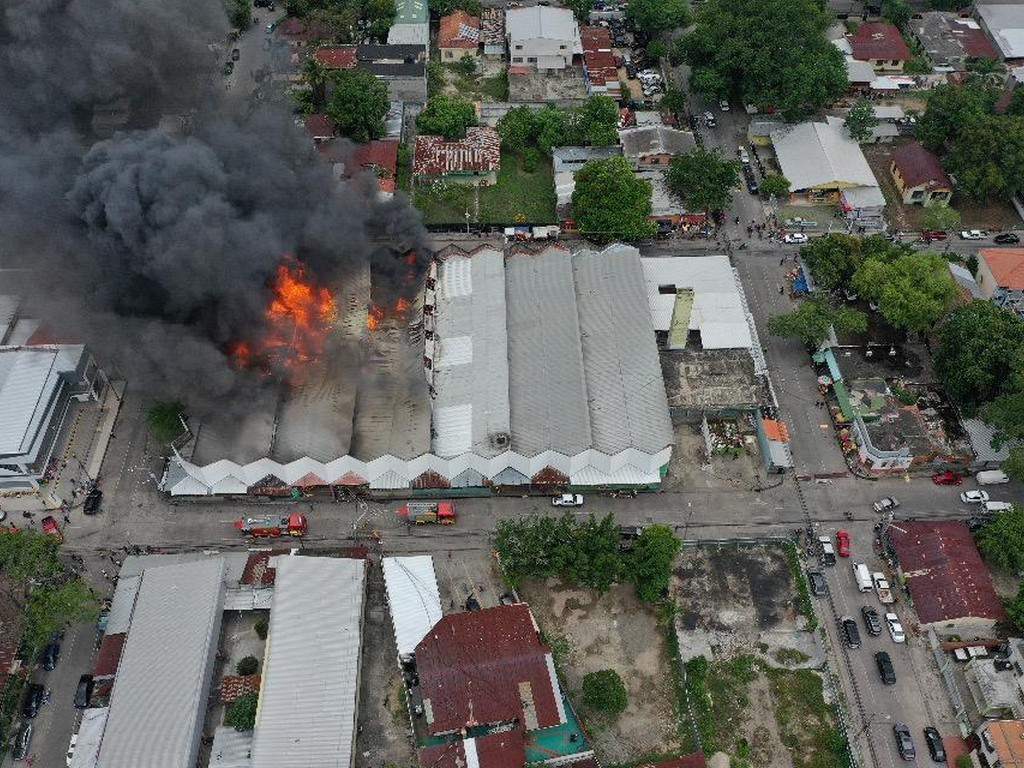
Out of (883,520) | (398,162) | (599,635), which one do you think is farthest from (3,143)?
(883,520)

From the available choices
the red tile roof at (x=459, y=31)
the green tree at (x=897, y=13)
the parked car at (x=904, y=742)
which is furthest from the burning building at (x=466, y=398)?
the green tree at (x=897, y=13)

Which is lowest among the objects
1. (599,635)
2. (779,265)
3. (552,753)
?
(552,753)

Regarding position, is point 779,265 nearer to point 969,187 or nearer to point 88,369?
point 969,187

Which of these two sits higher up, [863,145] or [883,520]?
[863,145]

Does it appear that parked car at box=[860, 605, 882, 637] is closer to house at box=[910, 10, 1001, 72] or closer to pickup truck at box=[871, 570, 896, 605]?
pickup truck at box=[871, 570, 896, 605]

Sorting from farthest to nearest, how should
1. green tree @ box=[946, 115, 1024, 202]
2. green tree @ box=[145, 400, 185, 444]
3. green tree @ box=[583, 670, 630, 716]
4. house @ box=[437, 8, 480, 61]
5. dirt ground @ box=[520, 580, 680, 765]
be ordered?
house @ box=[437, 8, 480, 61] → green tree @ box=[946, 115, 1024, 202] → green tree @ box=[145, 400, 185, 444] → dirt ground @ box=[520, 580, 680, 765] → green tree @ box=[583, 670, 630, 716]

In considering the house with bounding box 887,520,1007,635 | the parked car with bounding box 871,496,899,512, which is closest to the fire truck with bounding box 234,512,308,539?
the parked car with bounding box 871,496,899,512

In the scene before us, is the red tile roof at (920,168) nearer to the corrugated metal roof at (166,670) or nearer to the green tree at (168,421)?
the green tree at (168,421)
